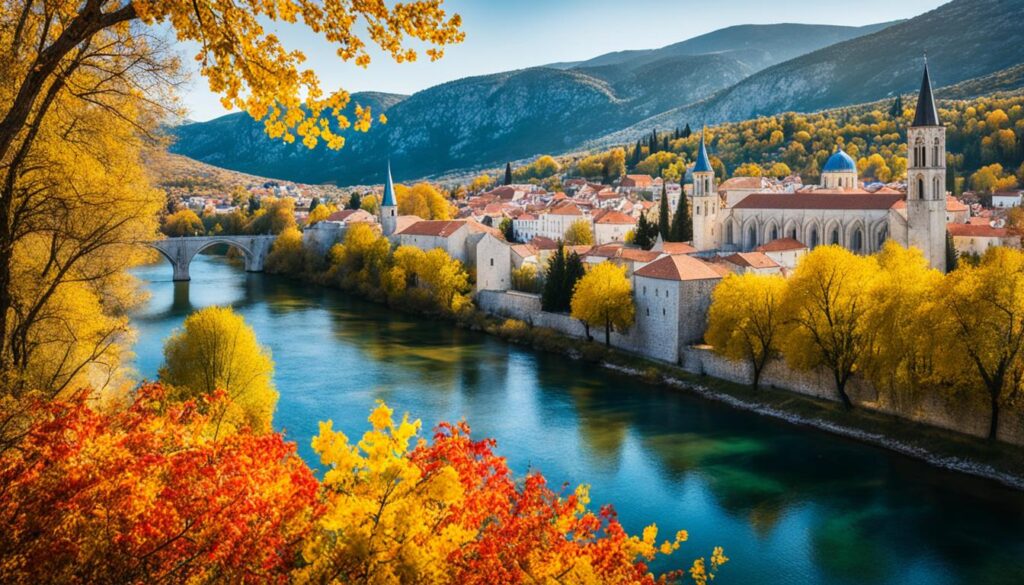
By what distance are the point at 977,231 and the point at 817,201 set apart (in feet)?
19.7

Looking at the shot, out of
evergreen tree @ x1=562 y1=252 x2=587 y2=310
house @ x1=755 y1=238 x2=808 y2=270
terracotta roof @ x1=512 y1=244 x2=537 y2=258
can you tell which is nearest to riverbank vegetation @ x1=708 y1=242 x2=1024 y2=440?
evergreen tree @ x1=562 y1=252 x2=587 y2=310

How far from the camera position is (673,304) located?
22641mm

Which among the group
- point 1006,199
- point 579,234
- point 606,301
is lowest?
point 606,301

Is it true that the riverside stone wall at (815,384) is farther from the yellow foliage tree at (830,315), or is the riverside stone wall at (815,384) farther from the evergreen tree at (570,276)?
the evergreen tree at (570,276)

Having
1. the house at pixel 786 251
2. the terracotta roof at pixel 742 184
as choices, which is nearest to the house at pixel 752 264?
the house at pixel 786 251

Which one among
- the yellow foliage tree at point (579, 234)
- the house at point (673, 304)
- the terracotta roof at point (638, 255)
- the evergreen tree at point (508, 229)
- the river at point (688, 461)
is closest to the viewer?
the river at point (688, 461)

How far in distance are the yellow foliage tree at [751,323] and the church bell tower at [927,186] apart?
1050 cm

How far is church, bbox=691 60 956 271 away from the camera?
28.1m

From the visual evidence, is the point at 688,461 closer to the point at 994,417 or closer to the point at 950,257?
the point at 994,417

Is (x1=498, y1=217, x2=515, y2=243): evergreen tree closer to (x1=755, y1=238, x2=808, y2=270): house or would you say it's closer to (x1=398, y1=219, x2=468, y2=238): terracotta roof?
(x1=398, y1=219, x2=468, y2=238): terracotta roof

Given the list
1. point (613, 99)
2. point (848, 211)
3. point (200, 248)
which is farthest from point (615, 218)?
point (613, 99)

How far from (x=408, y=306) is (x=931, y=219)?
18515 mm

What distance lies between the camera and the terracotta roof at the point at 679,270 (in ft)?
74.7

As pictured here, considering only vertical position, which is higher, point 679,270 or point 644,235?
point 644,235
